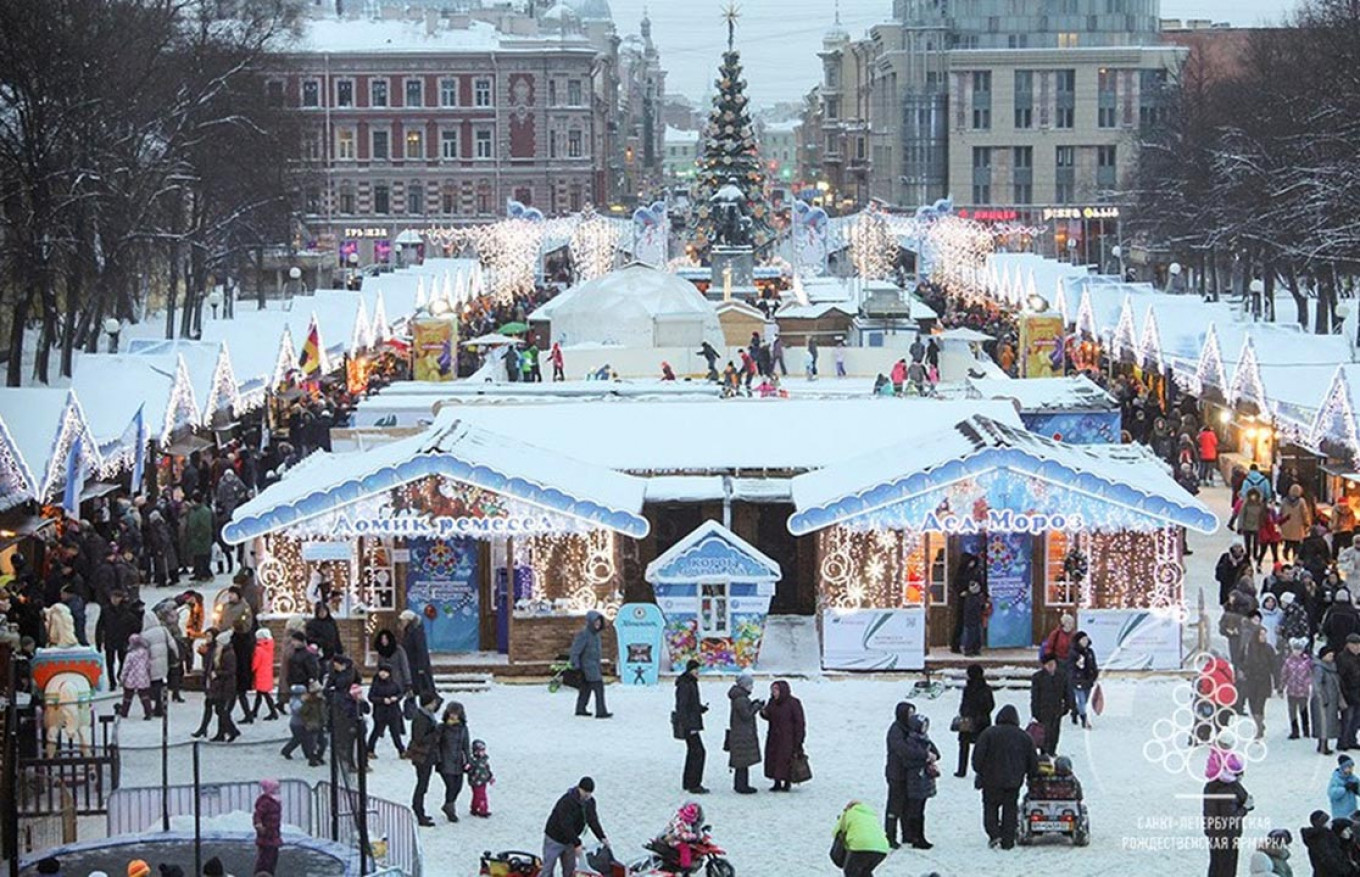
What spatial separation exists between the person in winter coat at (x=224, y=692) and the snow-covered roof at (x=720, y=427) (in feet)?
23.1

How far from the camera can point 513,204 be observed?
273ft

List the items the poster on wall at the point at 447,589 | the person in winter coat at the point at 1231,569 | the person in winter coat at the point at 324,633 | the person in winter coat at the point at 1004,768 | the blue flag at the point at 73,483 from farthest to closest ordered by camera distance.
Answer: the blue flag at the point at 73,483, the person in winter coat at the point at 1231,569, the poster on wall at the point at 447,589, the person in winter coat at the point at 324,633, the person in winter coat at the point at 1004,768

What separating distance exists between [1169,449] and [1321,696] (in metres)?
15.5

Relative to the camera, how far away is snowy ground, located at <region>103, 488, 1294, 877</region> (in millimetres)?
16469

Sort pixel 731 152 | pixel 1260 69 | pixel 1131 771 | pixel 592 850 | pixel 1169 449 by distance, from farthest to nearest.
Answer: pixel 731 152 < pixel 1260 69 < pixel 1169 449 < pixel 1131 771 < pixel 592 850

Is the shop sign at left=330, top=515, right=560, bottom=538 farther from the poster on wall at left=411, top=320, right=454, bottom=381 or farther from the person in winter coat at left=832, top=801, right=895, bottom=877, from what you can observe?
the poster on wall at left=411, top=320, right=454, bottom=381

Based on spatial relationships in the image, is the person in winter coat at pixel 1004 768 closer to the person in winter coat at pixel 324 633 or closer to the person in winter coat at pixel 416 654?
the person in winter coat at pixel 416 654

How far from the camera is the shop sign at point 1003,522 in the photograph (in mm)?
22562

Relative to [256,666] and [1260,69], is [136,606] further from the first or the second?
[1260,69]

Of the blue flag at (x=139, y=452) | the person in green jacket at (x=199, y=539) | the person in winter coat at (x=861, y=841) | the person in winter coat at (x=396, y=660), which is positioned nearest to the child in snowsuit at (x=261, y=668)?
the person in winter coat at (x=396, y=660)

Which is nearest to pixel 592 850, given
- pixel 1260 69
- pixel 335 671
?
pixel 335 671

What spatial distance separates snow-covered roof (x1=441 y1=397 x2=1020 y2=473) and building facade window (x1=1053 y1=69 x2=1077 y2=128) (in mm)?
82650

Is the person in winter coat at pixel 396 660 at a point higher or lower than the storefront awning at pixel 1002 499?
lower

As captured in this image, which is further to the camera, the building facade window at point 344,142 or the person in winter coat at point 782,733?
the building facade window at point 344,142
